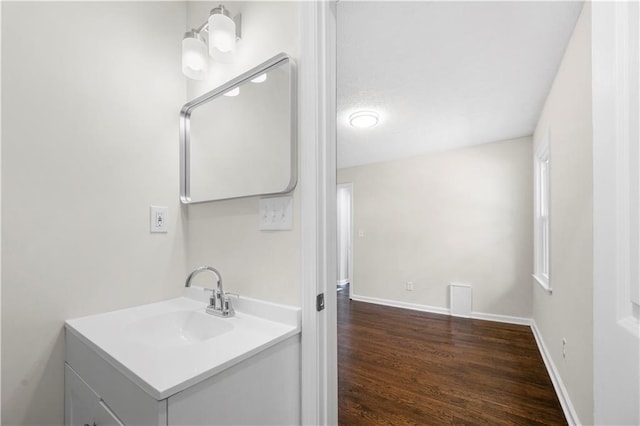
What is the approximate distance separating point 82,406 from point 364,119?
280cm

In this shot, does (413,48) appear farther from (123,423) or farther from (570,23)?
(123,423)

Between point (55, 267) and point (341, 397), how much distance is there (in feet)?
5.98

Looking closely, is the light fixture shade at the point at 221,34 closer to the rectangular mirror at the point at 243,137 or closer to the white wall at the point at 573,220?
the rectangular mirror at the point at 243,137

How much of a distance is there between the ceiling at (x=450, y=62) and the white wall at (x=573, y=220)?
201 millimetres

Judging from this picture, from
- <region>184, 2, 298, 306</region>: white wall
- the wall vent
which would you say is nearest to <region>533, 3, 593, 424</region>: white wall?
the wall vent

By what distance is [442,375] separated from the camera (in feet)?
7.54

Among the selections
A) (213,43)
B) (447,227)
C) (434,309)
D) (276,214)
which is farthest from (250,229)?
(434,309)

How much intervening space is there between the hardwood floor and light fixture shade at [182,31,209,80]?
2.11m

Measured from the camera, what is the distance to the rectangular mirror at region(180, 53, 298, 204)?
110 centimetres

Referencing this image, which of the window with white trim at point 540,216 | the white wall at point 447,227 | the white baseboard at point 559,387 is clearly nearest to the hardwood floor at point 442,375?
the white baseboard at point 559,387

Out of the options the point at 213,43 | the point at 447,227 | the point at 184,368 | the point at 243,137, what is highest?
the point at 213,43

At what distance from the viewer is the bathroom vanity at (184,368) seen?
702 millimetres

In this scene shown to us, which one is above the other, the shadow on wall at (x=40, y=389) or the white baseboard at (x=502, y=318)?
the shadow on wall at (x=40, y=389)

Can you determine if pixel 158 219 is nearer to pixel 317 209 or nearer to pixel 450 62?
pixel 317 209
